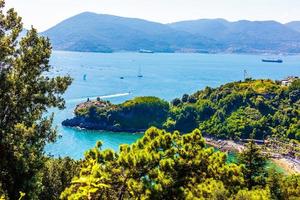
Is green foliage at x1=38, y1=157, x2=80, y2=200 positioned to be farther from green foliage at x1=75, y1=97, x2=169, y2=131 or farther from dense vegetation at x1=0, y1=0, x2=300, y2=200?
green foliage at x1=75, y1=97, x2=169, y2=131

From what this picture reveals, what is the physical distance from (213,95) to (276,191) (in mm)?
83331

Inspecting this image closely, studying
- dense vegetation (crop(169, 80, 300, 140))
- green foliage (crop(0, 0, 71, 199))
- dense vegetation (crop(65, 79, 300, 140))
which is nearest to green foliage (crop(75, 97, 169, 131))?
dense vegetation (crop(65, 79, 300, 140))

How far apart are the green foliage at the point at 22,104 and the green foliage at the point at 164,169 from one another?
1727 millimetres

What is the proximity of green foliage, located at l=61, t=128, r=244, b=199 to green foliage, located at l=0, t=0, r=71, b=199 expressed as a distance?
1727mm

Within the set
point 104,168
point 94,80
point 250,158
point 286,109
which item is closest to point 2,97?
point 104,168

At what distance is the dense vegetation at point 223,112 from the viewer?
9394 centimetres

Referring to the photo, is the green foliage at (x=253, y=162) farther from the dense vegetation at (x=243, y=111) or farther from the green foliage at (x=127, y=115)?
the green foliage at (x=127, y=115)

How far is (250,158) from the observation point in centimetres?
2364

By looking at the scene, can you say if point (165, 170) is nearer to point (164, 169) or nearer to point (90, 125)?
point (164, 169)

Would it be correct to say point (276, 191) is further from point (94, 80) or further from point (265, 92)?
point (94, 80)

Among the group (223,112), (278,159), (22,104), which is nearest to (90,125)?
(223,112)

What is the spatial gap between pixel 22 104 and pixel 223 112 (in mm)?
90946

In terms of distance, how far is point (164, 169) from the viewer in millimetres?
15438

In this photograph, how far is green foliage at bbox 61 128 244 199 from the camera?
14.7m
